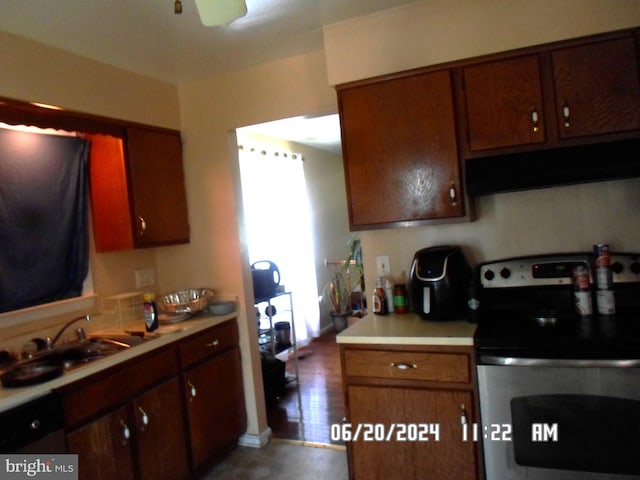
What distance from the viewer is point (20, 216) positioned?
7.39ft

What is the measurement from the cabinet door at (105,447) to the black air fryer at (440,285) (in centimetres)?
146

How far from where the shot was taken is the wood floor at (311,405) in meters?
2.98

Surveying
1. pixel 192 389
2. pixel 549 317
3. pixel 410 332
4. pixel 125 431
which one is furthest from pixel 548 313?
pixel 125 431

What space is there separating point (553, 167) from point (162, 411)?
215 centimetres

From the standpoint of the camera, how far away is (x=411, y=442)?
1.93 meters

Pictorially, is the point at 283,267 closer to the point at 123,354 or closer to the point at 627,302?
the point at 123,354

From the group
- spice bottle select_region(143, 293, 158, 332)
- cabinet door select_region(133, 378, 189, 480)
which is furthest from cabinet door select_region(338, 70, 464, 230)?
cabinet door select_region(133, 378, 189, 480)

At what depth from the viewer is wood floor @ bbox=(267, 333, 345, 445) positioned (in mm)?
2984

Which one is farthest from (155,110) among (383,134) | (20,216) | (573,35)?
(573,35)

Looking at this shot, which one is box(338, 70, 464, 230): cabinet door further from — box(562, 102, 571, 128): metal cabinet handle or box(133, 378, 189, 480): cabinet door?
box(133, 378, 189, 480): cabinet door

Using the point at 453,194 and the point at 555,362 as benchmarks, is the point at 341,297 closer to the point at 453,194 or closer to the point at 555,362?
the point at 453,194

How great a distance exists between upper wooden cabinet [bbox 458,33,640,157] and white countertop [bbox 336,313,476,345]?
0.79 metres

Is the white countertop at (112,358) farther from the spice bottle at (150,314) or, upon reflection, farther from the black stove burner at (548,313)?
the black stove burner at (548,313)

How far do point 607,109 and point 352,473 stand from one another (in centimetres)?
192
